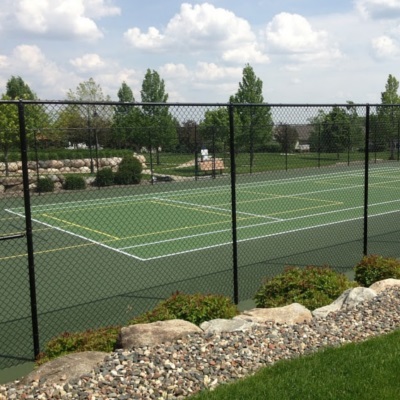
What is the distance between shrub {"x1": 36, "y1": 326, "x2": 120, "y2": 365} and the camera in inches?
204

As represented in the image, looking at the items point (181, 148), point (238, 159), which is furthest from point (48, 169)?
point (238, 159)

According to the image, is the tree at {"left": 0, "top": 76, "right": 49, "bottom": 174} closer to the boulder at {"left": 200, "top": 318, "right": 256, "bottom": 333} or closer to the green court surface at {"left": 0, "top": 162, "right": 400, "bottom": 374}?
the green court surface at {"left": 0, "top": 162, "right": 400, "bottom": 374}

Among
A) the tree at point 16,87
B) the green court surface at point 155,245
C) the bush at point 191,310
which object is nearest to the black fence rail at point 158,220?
the green court surface at point 155,245

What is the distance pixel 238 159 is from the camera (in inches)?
1286

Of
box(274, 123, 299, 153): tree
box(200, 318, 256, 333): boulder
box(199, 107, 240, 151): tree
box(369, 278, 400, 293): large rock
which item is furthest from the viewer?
box(199, 107, 240, 151): tree

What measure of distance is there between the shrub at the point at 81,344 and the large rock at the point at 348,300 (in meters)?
2.32

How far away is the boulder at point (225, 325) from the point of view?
210 inches

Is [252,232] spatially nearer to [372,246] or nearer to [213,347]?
[372,246]

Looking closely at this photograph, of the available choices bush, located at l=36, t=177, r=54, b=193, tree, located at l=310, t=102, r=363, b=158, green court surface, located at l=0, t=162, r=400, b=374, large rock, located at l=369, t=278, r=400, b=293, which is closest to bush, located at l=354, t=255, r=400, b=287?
large rock, located at l=369, t=278, r=400, b=293

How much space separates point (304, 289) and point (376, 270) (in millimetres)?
1584

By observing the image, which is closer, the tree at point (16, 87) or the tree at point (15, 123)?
the tree at point (15, 123)

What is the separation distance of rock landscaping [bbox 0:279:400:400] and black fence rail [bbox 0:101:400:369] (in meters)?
1.60

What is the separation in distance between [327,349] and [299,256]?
6.05 meters

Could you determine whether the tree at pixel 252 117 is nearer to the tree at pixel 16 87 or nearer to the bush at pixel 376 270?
the bush at pixel 376 270
